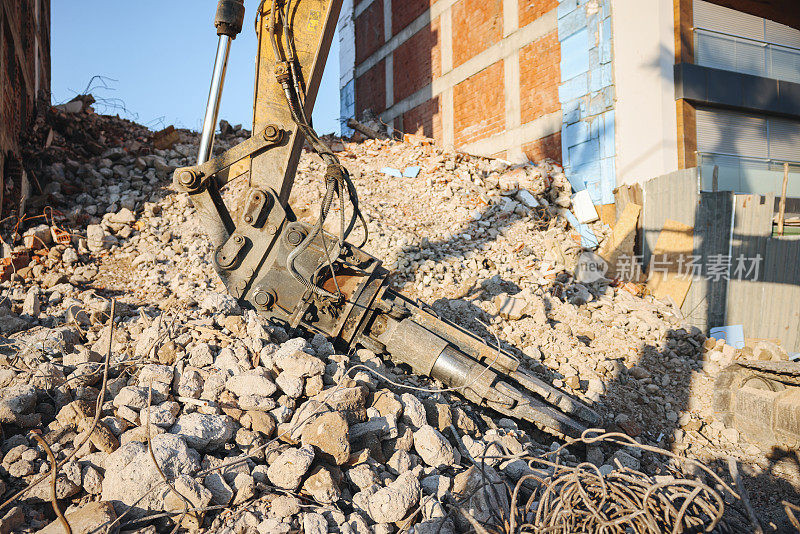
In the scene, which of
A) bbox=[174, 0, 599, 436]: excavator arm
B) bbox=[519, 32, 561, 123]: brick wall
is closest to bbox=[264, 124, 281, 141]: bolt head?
bbox=[174, 0, 599, 436]: excavator arm

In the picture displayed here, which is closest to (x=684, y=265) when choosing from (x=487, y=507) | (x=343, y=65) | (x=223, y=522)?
(x=487, y=507)

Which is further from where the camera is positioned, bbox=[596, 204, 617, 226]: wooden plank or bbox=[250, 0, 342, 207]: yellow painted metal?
bbox=[596, 204, 617, 226]: wooden plank

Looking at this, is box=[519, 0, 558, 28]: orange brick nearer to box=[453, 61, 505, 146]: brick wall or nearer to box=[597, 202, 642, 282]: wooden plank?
box=[453, 61, 505, 146]: brick wall

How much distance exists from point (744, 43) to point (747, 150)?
6.32 ft

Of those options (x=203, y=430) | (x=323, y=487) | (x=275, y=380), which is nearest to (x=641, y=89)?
(x=275, y=380)

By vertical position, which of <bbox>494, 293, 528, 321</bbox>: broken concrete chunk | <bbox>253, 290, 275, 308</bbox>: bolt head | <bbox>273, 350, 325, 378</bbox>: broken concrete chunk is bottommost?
<bbox>273, 350, 325, 378</bbox>: broken concrete chunk

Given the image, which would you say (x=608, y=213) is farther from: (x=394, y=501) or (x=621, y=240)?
(x=394, y=501)

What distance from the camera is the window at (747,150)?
8109mm

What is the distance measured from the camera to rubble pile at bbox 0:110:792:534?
2.38 m

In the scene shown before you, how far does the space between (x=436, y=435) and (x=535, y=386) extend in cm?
135

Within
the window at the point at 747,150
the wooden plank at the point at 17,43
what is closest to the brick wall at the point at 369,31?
the wooden plank at the point at 17,43

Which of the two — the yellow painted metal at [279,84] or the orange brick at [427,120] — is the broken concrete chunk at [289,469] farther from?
the orange brick at [427,120]

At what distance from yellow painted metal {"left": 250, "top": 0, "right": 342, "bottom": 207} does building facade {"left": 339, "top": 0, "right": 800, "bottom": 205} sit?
17.0 ft

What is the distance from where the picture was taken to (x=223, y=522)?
7.48 ft
